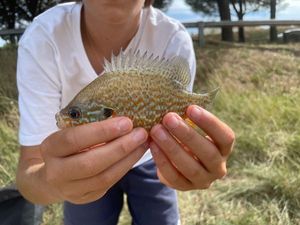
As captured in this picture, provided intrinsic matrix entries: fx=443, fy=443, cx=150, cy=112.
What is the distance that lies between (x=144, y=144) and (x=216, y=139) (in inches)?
7.7

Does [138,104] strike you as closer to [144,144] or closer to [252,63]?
[144,144]

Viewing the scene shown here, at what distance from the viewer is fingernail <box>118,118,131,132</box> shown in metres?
0.94

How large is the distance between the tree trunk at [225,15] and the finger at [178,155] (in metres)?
6.82

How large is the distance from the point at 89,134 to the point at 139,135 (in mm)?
110

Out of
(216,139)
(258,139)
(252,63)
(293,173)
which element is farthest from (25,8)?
(216,139)

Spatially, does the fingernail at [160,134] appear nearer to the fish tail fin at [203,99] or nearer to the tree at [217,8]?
the fish tail fin at [203,99]

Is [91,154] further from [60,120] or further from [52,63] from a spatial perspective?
[52,63]

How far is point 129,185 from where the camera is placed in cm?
192

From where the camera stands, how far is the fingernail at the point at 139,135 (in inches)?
38.1

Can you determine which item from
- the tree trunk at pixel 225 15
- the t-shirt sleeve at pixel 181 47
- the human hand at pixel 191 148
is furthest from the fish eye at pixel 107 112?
the tree trunk at pixel 225 15

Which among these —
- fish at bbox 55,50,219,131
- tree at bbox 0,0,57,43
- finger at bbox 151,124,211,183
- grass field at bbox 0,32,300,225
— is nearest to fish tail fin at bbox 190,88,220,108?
fish at bbox 55,50,219,131

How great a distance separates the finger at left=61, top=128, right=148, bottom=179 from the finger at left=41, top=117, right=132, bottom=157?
18 millimetres

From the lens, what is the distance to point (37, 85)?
1.50m

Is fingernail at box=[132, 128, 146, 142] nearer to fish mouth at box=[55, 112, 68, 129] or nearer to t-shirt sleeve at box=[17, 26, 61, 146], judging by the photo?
fish mouth at box=[55, 112, 68, 129]
